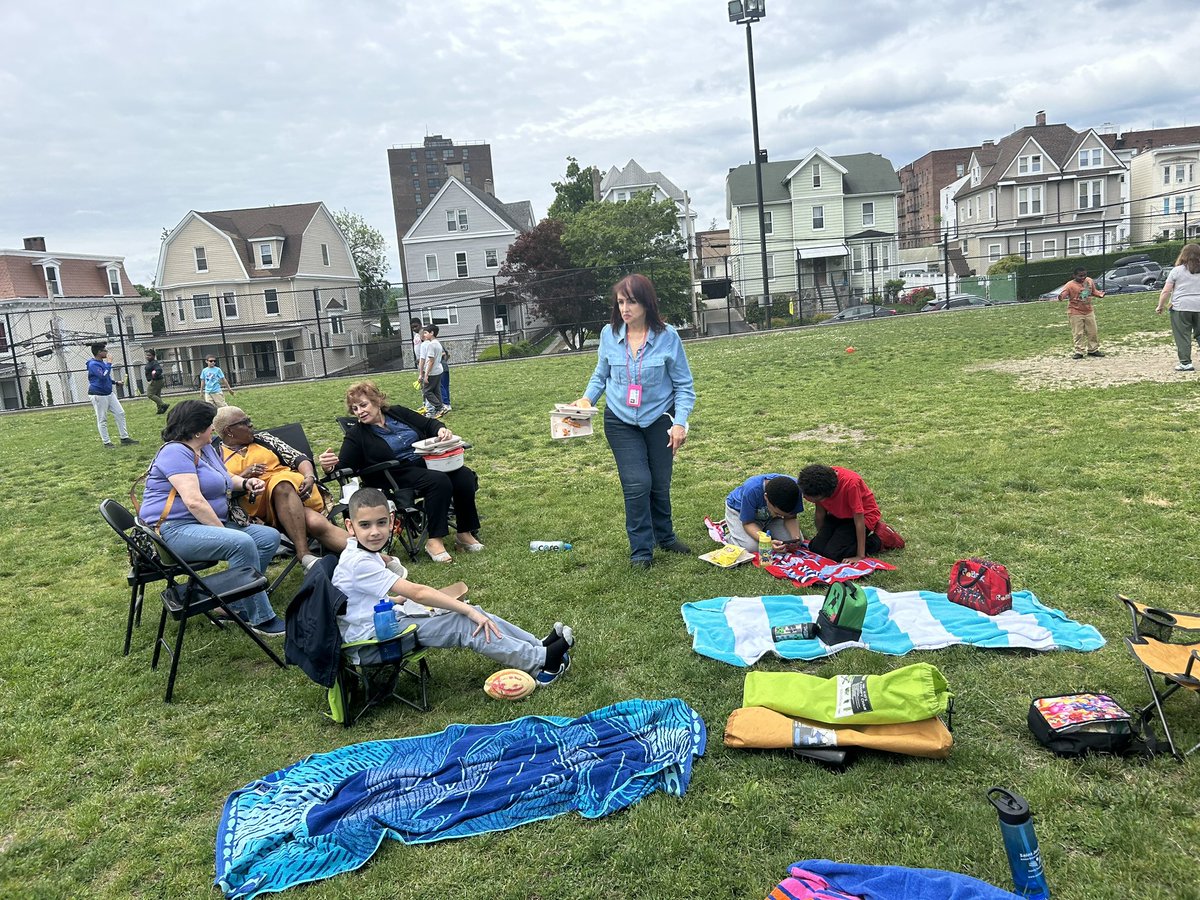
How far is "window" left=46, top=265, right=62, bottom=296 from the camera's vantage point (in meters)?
36.4

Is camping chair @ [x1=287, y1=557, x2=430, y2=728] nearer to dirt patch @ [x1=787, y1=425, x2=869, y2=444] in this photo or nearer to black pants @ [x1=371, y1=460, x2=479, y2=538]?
black pants @ [x1=371, y1=460, x2=479, y2=538]

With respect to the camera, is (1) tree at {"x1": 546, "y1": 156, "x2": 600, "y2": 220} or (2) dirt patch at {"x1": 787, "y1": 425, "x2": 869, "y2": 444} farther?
(1) tree at {"x1": 546, "y1": 156, "x2": 600, "y2": 220}

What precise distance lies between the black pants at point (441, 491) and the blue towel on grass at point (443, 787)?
266 centimetres

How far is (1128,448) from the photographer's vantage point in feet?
23.7

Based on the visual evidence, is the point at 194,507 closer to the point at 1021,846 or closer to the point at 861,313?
the point at 1021,846

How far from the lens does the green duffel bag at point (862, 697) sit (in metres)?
3.09

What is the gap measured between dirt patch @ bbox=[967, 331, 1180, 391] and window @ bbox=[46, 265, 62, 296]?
3883cm

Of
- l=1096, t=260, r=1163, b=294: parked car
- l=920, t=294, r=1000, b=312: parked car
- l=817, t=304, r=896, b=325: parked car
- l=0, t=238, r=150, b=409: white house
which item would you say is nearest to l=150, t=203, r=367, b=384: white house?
l=0, t=238, r=150, b=409: white house

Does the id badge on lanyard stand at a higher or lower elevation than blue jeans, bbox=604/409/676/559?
higher

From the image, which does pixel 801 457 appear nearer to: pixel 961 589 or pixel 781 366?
pixel 961 589

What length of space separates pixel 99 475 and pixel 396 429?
6.28 m

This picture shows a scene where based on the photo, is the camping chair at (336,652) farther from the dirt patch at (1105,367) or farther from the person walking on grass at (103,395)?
the person walking on grass at (103,395)

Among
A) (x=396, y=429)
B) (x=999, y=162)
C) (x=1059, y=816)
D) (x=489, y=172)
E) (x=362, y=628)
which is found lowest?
(x=1059, y=816)

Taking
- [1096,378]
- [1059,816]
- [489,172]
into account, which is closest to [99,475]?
[1059,816]
